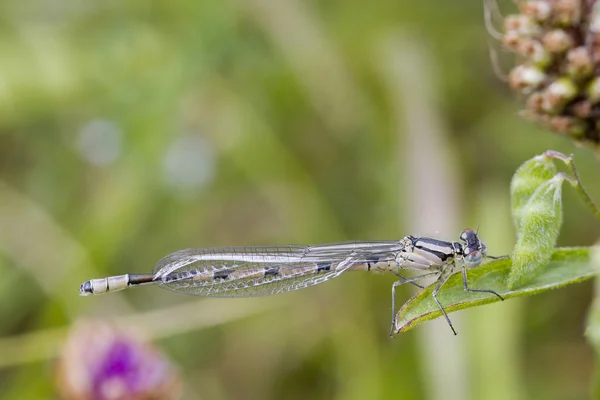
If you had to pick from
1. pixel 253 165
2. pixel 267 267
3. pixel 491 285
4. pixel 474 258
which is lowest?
pixel 491 285

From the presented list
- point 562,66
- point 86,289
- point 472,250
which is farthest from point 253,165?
point 562,66

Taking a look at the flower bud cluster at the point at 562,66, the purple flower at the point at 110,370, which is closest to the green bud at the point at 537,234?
the flower bud cluster at the point at 562,66

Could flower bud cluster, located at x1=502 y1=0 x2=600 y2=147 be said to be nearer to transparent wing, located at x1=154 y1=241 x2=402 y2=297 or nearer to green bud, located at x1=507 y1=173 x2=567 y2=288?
green bud, located at x1=507 y1=173 x2=567 y2=288

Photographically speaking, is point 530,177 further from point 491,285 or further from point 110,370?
point 110,370

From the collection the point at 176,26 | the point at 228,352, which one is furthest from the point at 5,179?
the point at 228,352

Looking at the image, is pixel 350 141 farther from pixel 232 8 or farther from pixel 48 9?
pixel 48 9

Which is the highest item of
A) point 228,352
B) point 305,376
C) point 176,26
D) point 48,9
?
point 48,9

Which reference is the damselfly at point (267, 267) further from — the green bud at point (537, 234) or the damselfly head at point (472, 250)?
the green bud at point (537, 234)
